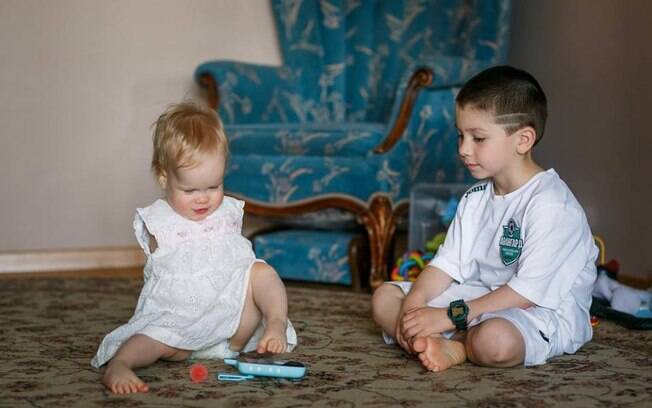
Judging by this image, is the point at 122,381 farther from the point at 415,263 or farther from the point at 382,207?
the point at 382,207

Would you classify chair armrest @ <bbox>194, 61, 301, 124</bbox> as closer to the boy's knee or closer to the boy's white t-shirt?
the boy's white t-shirt

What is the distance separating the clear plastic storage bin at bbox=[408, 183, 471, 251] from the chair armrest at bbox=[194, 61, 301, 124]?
0.91 meters

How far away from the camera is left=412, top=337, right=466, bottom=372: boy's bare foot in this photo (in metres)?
1.80

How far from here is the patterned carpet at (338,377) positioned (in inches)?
61.7

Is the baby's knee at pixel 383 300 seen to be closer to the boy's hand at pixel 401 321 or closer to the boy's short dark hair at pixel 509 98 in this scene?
the boy's hand at pixel 401 321

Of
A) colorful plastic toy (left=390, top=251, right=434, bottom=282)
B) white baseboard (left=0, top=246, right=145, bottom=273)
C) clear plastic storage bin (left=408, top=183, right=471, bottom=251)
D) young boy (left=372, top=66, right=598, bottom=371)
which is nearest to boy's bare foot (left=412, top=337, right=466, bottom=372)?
young boy (left=372, top=66, right=598, bottom=371)

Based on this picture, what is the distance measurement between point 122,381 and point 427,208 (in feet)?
5.66

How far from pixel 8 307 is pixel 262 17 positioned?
212cm

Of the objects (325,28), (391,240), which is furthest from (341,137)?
(325,28)

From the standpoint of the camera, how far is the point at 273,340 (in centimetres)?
176

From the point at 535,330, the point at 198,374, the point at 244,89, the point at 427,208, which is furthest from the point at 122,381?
the point at 244,89

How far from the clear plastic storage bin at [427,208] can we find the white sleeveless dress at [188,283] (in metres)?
1.34

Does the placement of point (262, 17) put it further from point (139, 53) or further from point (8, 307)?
point (8, 307)

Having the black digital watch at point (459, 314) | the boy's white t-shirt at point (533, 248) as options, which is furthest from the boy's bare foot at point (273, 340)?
the boy's white t-shirt at point (533, 248)
